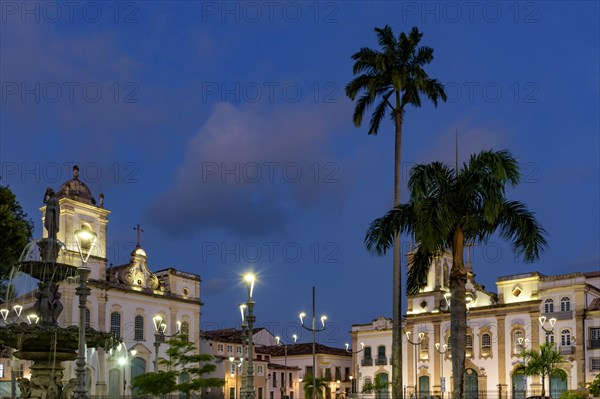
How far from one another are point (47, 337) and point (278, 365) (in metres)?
68.7

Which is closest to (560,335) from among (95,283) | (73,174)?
(95,283)

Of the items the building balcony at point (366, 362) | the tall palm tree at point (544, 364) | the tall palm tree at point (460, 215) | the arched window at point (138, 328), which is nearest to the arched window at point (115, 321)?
the arched window at point (138, 328)

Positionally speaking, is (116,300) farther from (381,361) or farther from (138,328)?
(381,361)

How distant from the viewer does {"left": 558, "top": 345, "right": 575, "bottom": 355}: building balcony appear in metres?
59.6

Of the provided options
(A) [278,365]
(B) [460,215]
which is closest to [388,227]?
Answer: (B) [460,215]

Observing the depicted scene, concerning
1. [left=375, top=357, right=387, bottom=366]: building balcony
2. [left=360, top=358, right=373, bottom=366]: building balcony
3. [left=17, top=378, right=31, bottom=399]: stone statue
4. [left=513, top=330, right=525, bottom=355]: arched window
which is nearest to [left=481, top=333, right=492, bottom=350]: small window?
[left=513, top=330, right=525, bottom=355]: arched window

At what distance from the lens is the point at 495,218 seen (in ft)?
62.6

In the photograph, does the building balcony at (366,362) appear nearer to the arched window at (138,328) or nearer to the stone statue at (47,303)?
the arched window at (138,328)

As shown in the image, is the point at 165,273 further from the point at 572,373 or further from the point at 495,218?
the point at 495,218

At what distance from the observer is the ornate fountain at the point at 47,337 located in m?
18.5

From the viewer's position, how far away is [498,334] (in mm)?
66000

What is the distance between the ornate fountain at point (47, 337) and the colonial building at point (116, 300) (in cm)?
3462

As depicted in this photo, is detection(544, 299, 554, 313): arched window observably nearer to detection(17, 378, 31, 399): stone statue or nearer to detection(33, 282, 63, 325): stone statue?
detection(33, 282, 63, 325): stone statue

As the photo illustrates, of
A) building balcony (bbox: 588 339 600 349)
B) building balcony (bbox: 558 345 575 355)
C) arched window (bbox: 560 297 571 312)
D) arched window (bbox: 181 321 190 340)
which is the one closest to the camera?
building balcony (bbox: 588 339 600 349)
